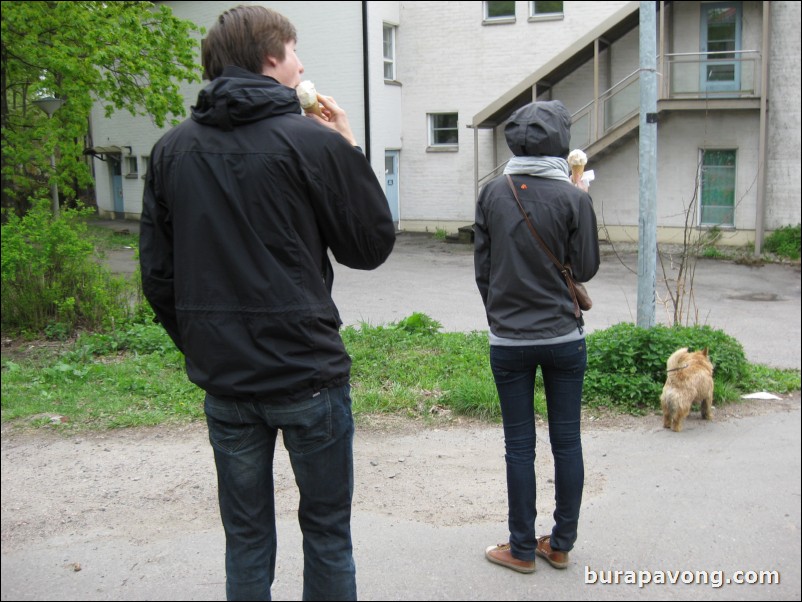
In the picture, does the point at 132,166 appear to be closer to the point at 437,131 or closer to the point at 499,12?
the point at 437,131

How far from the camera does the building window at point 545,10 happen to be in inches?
811

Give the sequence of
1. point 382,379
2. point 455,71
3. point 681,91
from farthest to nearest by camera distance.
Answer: point 455,71 → point 681,91 → point 382,379

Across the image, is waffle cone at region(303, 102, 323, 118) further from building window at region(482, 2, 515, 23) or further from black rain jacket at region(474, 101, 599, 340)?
building window at region(482, 2, 515, 23)

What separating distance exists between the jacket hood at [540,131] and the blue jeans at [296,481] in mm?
1513

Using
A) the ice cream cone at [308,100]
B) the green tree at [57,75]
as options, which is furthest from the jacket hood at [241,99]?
the green tree at [57,75]

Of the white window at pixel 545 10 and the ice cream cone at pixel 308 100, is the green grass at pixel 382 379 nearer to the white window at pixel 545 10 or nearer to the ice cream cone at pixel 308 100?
the ice cream cone at pixel 308 100

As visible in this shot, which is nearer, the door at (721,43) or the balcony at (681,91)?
the balcony at (681,91)

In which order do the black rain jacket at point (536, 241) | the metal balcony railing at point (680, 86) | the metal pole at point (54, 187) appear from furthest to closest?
the metal balcony railing at point (680, 86) < the metal pole at point (54, 187) < the black rain jacket at point (536, 241)

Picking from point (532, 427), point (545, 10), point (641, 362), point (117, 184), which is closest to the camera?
point (532, 427)

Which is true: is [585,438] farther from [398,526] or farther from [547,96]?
[547,96]

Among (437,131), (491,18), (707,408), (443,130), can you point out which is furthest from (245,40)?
(437,131)

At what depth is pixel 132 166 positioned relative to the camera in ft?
96.4

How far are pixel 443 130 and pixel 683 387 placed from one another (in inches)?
697

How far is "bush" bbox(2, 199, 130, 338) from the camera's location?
8.58 metres
